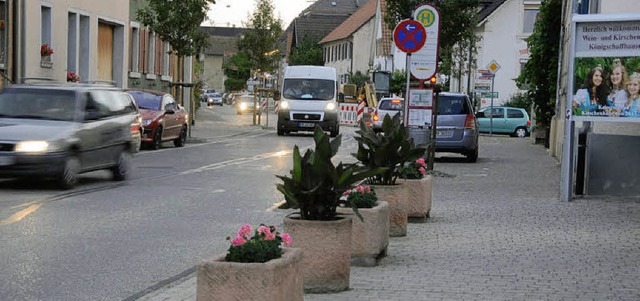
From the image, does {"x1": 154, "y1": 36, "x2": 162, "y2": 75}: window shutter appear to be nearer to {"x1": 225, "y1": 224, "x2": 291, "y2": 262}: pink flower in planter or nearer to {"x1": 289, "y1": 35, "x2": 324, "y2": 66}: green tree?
{"x1": 225, "y1": 224, "x2": 291, "y2": 262}: pink flower in planter

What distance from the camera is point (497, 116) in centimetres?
5088

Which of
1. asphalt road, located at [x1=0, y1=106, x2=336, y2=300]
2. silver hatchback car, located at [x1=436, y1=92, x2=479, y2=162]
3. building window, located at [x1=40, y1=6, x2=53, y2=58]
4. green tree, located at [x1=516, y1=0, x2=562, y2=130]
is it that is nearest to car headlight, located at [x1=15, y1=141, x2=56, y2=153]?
asphalt road, located at [x1=0, y1=106, x2=336, y2=300]

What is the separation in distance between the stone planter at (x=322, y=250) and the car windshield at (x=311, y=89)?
33.7 metres

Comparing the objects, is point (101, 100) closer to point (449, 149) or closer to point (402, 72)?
point (449, 149)

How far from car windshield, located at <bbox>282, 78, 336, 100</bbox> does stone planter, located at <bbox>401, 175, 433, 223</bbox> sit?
28358 millimetres

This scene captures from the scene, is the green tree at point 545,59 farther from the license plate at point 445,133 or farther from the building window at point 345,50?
the building window at point 345,50

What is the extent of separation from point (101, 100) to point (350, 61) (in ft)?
255

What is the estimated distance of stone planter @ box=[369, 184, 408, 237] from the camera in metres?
11.2

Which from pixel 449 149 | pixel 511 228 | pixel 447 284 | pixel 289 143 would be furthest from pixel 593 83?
pixel 289 143

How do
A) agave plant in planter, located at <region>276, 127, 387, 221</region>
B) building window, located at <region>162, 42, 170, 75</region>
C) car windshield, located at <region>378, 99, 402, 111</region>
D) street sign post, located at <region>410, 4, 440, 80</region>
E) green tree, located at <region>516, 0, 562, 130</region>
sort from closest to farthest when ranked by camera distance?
agave plant in planter, located at <region>276, 127, 387, 221</region>, street sign post, located at <region>410, 4, 440, 80</region>, green tree, located at <region>516, 0, 562, 130</region>, car windshield, located at <region>378, 99, 402, 111</region>, building window, located at <region>162, 42, 170, 75</region>

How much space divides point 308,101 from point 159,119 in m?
12.9

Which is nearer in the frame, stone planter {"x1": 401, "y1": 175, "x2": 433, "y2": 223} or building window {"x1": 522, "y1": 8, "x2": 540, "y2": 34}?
stone planter {"x1": 401, "y1": 175, "x2": 433, "y2": 223}

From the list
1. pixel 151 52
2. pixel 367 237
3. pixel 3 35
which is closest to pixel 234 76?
pixel 151 52

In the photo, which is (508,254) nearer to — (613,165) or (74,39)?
(613,165)
